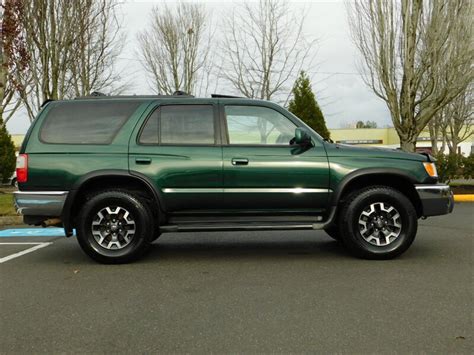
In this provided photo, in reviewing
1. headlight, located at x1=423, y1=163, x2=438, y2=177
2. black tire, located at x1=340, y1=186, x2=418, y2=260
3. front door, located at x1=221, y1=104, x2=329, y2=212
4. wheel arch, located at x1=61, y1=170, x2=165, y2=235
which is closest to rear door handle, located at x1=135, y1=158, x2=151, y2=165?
wheel arch, located at x1=61, y1=170, x2=165, y2=235

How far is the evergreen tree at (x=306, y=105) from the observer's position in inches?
728

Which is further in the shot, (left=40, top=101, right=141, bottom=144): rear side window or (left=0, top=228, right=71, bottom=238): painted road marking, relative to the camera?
(left=0, top=228, right=71, bottom=238): painted road marking

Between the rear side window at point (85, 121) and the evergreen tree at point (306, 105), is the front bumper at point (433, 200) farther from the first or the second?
the evergreen tree at point (306, 105)

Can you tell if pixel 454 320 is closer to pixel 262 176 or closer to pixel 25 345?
pixel 262 176

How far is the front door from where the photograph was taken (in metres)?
5.05

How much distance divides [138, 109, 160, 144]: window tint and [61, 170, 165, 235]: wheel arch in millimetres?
432

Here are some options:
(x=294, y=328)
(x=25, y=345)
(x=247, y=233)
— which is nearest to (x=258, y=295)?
(x=294, y=328)

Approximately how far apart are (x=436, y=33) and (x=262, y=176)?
1113 cm

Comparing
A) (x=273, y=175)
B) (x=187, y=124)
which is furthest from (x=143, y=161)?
(x=273, y=175)

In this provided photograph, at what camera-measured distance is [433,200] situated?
5156 mm

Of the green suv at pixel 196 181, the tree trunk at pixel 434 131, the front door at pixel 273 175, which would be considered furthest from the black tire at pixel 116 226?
the tree trunk at pixel 434 131

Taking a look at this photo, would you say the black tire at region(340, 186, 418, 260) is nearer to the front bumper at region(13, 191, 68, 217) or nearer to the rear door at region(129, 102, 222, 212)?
the rear door at region(129, 102, 222, 212)

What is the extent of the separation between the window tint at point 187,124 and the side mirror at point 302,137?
3.24 feet

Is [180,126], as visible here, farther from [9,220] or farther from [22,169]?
[9,220]
